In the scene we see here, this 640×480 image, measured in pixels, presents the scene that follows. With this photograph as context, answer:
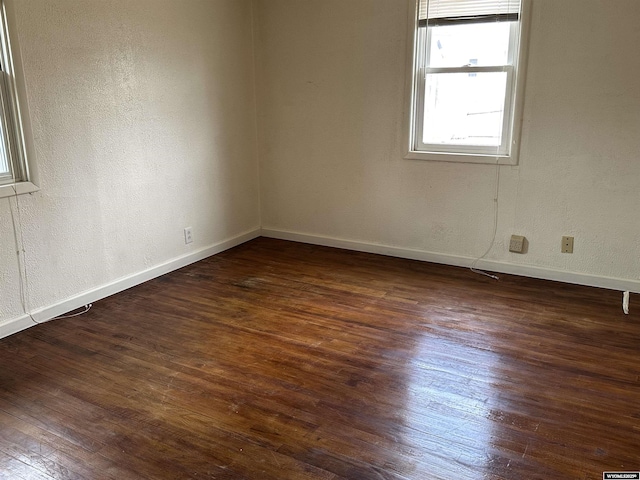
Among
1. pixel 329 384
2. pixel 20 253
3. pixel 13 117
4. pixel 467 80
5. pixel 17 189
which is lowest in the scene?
pixel 329 384

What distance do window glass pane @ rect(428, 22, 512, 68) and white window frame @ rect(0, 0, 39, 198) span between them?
263 centimetres

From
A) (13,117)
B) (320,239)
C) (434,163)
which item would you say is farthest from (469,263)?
(13,117)

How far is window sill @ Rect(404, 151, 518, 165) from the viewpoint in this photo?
3.79m

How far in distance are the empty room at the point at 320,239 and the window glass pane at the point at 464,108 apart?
0.05ft

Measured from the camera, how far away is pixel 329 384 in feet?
8.18

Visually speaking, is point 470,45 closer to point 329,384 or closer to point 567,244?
point 567,244

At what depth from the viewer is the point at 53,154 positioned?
310cm

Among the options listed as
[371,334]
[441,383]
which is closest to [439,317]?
[371,334]

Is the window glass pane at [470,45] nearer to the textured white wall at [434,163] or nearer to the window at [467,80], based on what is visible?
the window at [467,80]

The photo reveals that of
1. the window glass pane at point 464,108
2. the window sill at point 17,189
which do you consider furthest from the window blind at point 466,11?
the window sill at point 17,189

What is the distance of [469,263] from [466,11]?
1.77 metres

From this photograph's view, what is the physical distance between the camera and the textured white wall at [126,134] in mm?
3045

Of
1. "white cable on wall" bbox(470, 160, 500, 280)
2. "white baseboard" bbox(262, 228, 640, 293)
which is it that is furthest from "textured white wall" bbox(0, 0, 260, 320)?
"white cable on wall" bbox(470, 160, 500, 280)

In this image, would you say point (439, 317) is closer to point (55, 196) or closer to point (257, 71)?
point (55, 196)
